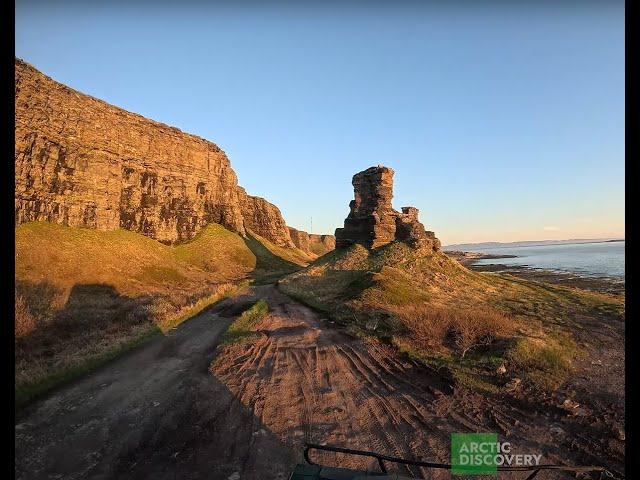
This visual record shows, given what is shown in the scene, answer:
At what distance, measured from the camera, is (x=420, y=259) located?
121ft

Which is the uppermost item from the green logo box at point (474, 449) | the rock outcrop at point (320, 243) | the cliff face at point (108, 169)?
the cliff face at point (108, 169)

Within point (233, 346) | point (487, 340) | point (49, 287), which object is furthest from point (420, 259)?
Answer: point (49, 287)

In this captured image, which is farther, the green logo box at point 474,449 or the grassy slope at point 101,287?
the grassy slope at point 101,287

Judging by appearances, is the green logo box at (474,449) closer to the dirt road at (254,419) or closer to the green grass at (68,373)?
the dirt road at (254,419)

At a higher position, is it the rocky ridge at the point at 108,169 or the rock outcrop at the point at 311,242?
the rocky ridge at the point at 108,169

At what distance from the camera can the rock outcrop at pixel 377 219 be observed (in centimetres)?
4197

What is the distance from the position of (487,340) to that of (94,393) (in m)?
15.7

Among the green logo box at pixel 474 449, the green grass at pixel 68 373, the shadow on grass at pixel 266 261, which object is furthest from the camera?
the shadow on grass at pixel 266 261

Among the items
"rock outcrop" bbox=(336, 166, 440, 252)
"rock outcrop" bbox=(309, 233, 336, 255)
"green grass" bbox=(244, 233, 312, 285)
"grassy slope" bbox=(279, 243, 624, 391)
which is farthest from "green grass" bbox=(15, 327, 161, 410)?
"rock outcrop" bbox=(309, 233, 336, 255)

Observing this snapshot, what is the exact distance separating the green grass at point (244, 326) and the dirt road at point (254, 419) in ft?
7.21

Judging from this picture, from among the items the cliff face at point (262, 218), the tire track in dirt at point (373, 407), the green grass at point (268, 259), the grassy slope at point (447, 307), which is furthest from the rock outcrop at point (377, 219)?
the cliff face at point (262, 218)

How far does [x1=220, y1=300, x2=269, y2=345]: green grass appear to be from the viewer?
15727 mm

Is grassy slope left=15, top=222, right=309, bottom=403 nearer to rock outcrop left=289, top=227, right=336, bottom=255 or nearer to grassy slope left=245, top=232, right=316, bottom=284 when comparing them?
grassy slope left=245, top=232, right=316, bottom=284

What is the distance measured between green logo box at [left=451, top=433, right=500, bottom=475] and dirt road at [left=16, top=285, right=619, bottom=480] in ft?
0.82
